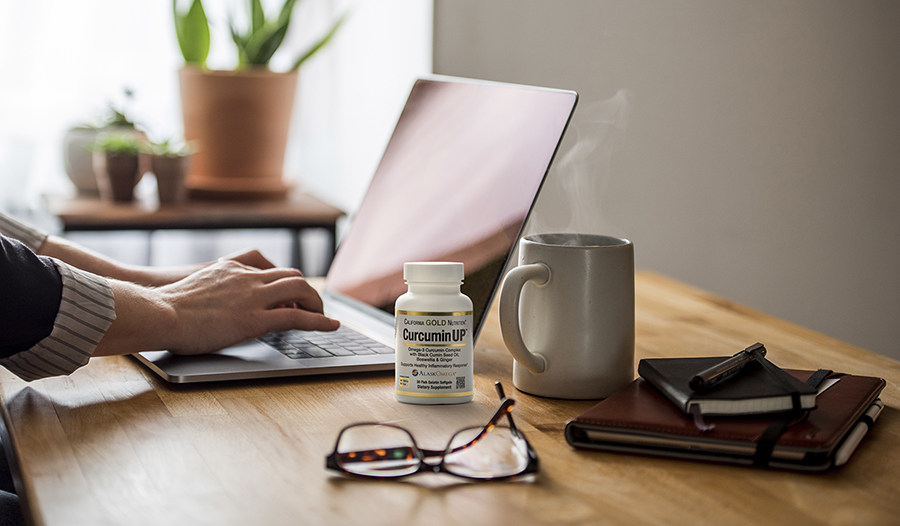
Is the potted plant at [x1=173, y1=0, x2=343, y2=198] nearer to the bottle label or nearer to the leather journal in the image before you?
the bottle label

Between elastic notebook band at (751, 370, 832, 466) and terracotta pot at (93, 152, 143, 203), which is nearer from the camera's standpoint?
elastic notebook band at (751, 370, 832, 466)

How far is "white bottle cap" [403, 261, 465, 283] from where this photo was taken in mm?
657

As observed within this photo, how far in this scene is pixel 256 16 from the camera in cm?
209

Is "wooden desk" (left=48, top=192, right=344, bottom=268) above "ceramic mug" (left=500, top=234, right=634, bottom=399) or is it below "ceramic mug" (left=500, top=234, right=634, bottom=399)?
below

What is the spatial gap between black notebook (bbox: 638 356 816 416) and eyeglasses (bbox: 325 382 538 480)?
0.42 feet

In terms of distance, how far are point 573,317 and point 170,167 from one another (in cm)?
145

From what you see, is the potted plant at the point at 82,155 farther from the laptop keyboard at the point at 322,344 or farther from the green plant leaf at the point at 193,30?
the laptop keyboard at the point at 322,344

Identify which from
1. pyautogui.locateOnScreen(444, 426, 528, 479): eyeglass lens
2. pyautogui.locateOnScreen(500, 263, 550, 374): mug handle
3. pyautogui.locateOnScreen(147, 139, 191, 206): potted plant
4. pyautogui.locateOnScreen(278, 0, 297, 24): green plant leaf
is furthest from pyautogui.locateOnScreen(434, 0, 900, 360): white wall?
pyautogui.locateOnScreen(444, 426, 528, 479): eyeglass lens

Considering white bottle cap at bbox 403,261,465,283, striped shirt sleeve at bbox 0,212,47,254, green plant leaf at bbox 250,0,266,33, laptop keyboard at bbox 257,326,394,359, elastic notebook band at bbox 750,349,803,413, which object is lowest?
laptop keyboard at bbox 257,326,394,359

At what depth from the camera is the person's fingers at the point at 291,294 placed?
837 millimetres

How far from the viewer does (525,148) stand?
0.86 metres

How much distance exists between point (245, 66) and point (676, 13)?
1065 mm

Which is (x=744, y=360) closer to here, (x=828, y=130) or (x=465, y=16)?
(x=828, y=130)

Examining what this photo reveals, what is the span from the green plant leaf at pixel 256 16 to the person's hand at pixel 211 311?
1.37 m
